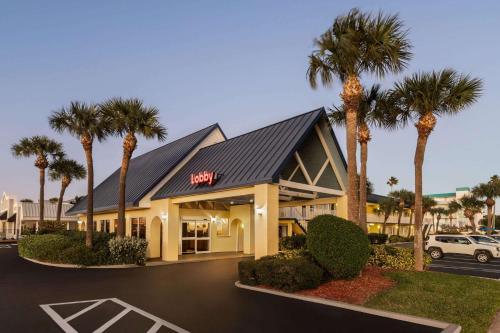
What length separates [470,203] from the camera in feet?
217

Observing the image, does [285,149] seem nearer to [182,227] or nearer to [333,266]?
[333,266]

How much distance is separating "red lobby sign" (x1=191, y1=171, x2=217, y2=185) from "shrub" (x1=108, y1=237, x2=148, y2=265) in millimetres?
4912

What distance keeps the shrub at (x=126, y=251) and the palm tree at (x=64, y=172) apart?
23.3 m

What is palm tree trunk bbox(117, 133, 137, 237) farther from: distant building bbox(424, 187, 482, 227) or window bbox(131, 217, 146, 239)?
distant building bbox(424, 187, 482, 227)

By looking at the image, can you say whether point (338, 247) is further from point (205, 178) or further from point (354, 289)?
point (205, 178)

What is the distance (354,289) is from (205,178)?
11.4 metres

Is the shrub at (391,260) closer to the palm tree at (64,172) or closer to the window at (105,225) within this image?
the window at (105,225)

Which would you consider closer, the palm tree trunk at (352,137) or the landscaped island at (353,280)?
the landscaped island at (353,280)

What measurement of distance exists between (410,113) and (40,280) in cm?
1886

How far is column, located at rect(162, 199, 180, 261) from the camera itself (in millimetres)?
23578

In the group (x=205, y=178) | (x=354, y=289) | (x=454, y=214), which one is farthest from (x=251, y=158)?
(x=454, y=214)

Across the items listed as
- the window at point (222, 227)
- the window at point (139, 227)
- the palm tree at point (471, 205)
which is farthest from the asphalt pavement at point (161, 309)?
the palm tree at point (471, 205)

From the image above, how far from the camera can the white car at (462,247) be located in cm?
2575

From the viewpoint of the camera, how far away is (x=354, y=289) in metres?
12.2
